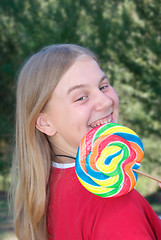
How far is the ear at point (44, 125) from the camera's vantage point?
1.89m

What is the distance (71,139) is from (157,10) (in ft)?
18.7

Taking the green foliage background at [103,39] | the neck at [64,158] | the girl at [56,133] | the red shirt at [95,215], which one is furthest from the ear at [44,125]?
the green foliage background at [103,39]

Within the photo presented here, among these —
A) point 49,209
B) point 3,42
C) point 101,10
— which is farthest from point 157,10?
point 49,209

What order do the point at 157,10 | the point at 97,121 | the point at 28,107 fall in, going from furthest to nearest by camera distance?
the point at 157,10 → the point at 28,107 → the point at 97,121

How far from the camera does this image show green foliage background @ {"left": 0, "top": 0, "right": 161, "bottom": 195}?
6969 mm

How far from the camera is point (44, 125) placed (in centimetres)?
191

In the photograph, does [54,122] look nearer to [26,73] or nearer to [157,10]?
[26,73]

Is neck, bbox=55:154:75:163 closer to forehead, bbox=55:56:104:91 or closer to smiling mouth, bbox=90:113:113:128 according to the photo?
smiling mouth, bbox=90:113:113:128

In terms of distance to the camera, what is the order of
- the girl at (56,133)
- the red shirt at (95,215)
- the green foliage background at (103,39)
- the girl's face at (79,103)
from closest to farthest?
the red shirt at (95,215) < the girl at (56,133) < the girl's face at (79,103) < the green foliage background at (103,39)

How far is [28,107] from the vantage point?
75.4 inches

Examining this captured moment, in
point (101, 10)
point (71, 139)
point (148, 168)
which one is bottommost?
point (148, 168)

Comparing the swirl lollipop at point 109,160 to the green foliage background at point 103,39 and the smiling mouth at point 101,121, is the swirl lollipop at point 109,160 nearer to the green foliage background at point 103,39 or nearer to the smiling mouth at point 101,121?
the smiling mouth at point 101,121

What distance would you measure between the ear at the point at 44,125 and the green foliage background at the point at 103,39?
16.0 feet

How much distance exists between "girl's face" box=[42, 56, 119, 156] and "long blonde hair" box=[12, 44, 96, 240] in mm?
50
